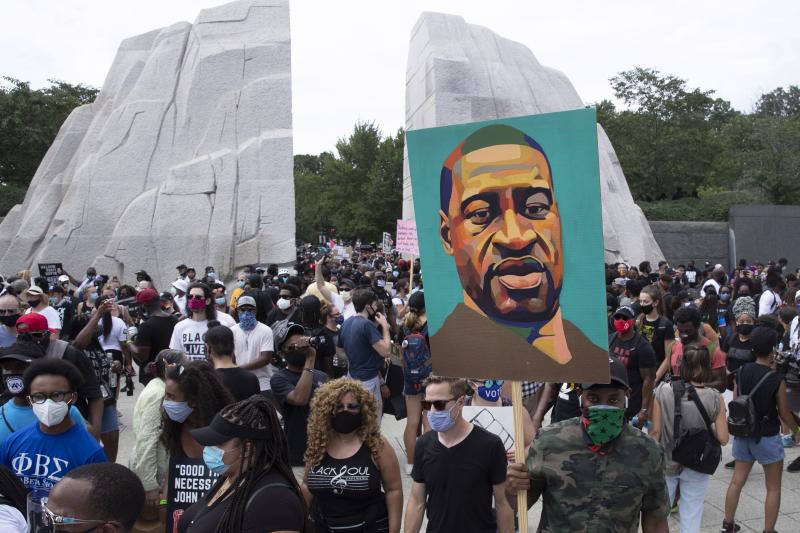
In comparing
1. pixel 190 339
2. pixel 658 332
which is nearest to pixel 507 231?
pixel 190 339

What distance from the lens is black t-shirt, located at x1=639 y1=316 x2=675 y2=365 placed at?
6582 mm

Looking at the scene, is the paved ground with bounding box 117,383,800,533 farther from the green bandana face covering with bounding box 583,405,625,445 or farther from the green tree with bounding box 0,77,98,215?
the green tree with bounding box 0,77,98,215

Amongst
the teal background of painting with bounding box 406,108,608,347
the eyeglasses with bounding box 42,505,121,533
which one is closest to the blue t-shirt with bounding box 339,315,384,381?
the teal background of painting with bounding box 406,108,608,347

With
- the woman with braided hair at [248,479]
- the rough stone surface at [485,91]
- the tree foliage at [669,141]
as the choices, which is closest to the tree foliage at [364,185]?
the tree foliage at [669,141]

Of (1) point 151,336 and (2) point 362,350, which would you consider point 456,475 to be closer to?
(2) point 362,350

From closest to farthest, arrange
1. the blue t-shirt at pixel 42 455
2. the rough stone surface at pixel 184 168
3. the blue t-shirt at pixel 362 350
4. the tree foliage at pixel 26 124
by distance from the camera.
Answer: the blue t-shirt at pixel 42 455, the blue t-shirt at pixel 362 350, the rough stone surface at pixel 184 168, the tree foliage at pixel 26 124

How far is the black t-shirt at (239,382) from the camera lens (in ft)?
14.8

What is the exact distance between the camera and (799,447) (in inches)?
277

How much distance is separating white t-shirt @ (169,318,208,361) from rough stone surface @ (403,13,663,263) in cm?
1480

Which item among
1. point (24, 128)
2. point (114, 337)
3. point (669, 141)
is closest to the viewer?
point (114, 337)

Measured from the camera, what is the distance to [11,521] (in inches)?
90.6

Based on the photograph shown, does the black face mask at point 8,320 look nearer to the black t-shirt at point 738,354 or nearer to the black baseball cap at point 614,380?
the black baseball cap at point 614,380

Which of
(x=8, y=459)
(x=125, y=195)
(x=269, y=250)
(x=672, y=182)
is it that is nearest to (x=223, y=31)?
(x=125, y=195)

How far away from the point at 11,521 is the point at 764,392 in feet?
15.9
